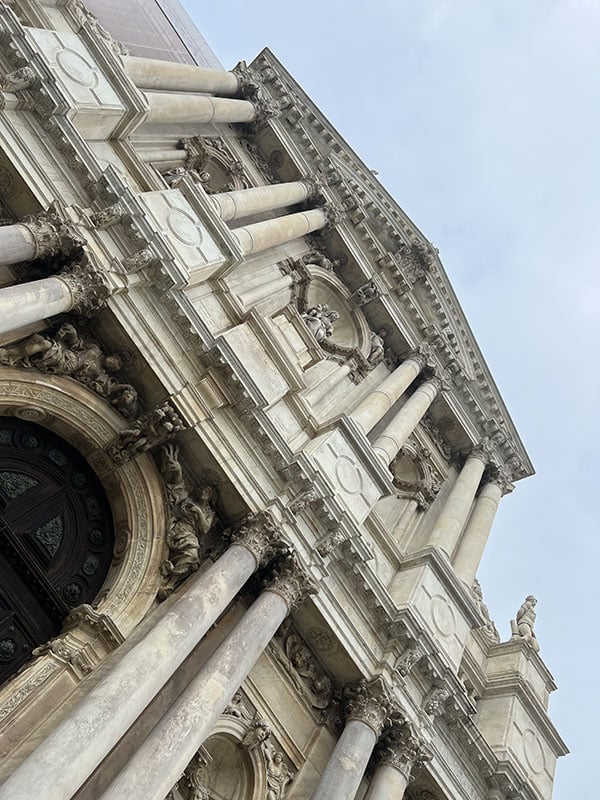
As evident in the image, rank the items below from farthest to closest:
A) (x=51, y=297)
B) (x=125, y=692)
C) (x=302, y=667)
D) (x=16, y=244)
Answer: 1. (x=302, y=667)
2. (x=51, y=297)
3. (x=16, y=244)
4. (x=125, y=692)

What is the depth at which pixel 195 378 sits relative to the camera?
37.8ft

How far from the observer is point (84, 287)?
10383 mm

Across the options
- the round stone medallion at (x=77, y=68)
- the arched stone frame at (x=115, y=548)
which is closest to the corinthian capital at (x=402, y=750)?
the arched stone frame at (x=115, y=548)

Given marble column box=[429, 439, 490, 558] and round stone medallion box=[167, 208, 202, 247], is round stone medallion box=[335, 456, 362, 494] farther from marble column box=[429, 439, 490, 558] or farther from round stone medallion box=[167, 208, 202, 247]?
round stone medallion box=[167, 208, 202, 247]

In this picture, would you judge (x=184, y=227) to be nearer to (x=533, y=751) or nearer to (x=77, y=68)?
(x=77, y=68)

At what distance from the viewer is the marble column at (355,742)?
Answer: 32.4 ft

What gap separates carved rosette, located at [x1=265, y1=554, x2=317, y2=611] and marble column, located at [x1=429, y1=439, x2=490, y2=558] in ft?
15.1

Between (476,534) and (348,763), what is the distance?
8.50 m

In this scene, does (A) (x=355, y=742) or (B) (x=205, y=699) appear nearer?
(B) (x=205, y=699)

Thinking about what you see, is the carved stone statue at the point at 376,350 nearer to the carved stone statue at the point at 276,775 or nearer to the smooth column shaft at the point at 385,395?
the smooth column shaft at the point at 385,395

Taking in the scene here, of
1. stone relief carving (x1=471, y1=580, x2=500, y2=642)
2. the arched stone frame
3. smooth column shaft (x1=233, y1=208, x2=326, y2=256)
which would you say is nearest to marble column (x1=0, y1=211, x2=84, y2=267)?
the arched stone frame

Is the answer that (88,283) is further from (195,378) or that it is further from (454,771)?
(454,771)

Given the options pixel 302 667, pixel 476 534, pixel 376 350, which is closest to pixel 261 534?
pixel 302 667

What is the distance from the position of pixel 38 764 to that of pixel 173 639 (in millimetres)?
2301
